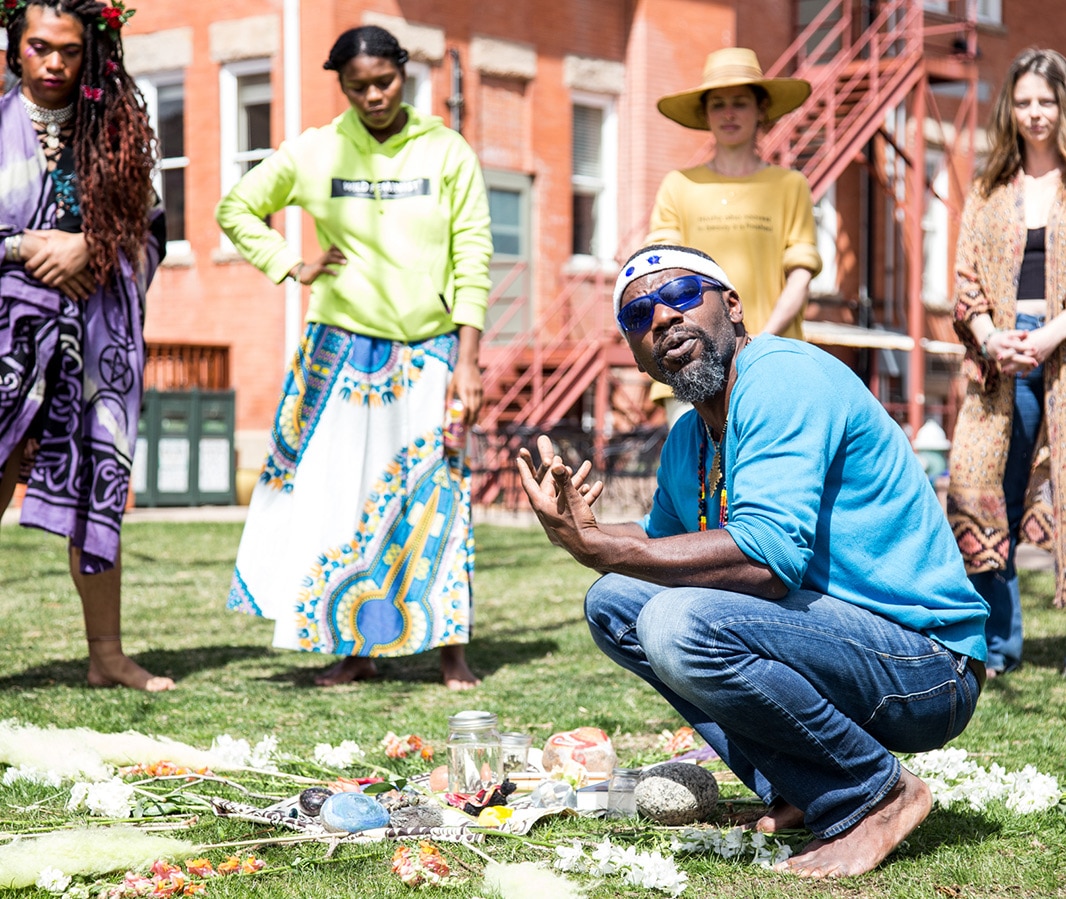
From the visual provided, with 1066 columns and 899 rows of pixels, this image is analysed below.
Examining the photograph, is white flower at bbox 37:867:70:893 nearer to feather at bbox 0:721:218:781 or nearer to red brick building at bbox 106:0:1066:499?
feather at bbox 0:721:218:781

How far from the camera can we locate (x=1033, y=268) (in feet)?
18.7

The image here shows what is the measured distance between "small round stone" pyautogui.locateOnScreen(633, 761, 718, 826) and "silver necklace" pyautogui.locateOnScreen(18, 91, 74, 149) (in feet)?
10.4

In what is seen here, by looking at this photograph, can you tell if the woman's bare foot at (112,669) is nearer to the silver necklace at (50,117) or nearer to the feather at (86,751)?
the feather at (86,751)

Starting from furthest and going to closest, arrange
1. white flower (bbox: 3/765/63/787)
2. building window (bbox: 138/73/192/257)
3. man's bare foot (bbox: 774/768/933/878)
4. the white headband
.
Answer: building window (bbox: 138/73/192/257)
white flower (bbox: 3/765/63/787)
the white headband
man's bare foot (bbox: 774/768/933/878)

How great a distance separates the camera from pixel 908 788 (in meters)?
3.20

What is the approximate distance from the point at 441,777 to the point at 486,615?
3.62 meters

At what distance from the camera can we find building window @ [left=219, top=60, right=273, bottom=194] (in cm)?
1723

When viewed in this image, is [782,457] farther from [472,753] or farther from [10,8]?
[10,8]

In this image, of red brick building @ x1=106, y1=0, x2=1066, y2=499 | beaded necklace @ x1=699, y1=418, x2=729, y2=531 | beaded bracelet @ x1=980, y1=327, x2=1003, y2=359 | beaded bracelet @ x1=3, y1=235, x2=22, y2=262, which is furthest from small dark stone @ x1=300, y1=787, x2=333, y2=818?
red brick building @ x1=106, y1=0, x2=1066, y2=499

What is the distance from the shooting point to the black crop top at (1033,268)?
18.6ft

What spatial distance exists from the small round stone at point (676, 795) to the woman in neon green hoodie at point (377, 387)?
197cm

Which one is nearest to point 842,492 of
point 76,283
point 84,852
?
point 84,852

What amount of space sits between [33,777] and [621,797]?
4.96 feet

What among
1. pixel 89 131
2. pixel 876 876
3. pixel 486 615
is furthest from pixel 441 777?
pixel 486 615
